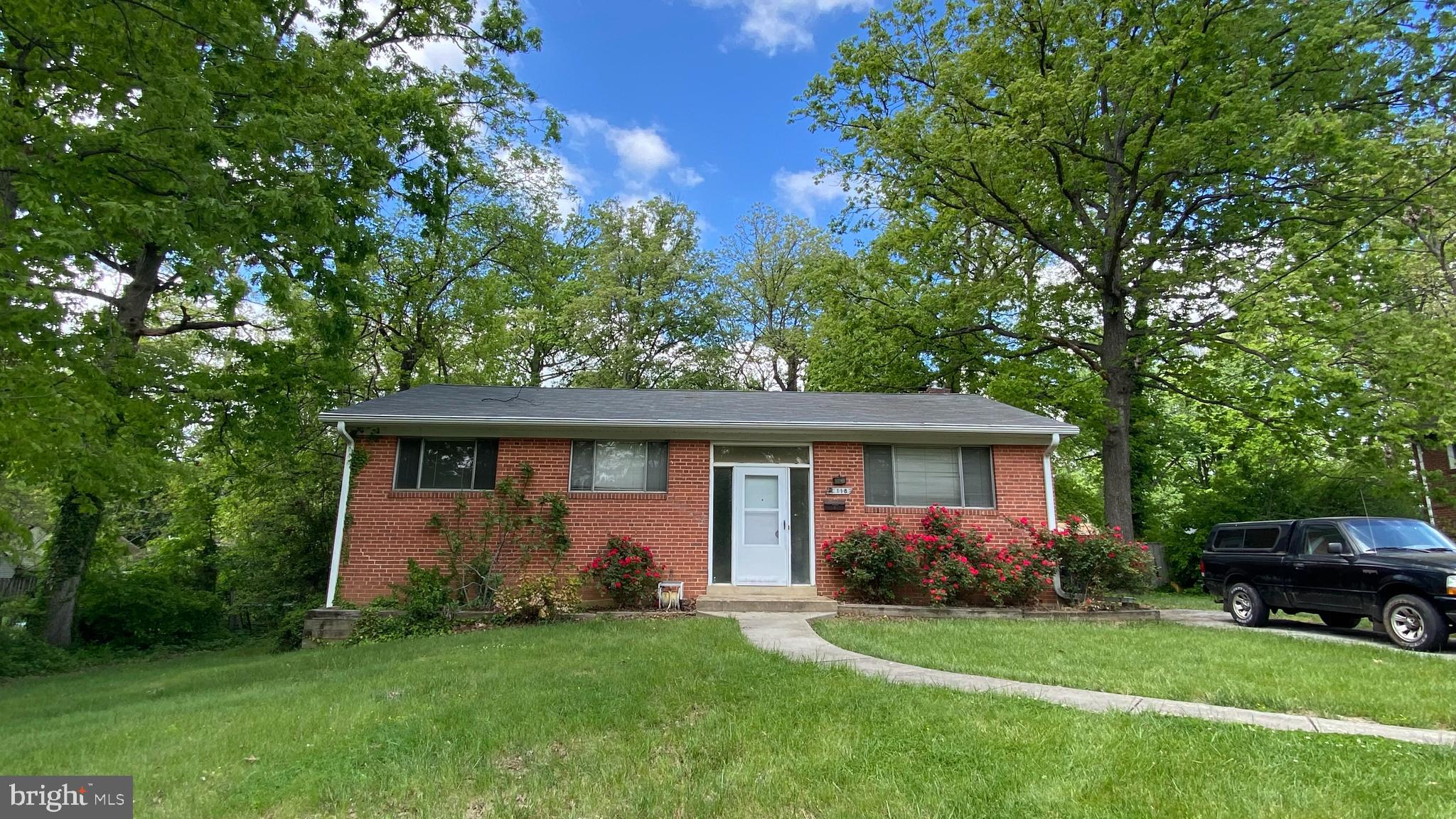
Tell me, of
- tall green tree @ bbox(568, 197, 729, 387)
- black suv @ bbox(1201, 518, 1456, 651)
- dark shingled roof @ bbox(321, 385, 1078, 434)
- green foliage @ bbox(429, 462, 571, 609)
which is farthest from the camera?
tall green tree @ bbox(568, 197, 729, 387)

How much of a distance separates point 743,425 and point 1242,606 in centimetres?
808

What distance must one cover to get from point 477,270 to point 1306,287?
18.4 meters

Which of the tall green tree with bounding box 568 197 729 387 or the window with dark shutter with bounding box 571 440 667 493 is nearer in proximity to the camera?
the window with dark shutter with bounding box 571 440 667 493

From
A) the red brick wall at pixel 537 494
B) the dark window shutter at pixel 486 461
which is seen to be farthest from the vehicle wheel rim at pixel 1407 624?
the dark window shutter at pixel 486 461

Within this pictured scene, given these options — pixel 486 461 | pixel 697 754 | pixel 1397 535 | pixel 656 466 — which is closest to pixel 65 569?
pixel 486 461

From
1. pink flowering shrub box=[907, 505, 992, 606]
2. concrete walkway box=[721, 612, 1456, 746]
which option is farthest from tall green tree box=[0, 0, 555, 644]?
pink flowering shrub box=[907, 505, 992, 606]

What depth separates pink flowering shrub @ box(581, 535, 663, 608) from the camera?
10055mm

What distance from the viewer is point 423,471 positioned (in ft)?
35.1

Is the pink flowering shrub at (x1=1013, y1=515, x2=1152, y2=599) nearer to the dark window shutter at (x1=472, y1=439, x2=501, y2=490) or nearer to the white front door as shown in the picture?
the white front door

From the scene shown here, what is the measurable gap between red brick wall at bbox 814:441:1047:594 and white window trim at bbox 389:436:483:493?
18.3 ft

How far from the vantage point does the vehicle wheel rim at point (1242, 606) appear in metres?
9.62

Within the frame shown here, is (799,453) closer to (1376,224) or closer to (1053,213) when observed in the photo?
(1053,213)

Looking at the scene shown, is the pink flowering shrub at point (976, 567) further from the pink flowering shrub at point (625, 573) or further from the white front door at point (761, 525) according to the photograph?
the pink flowering shrub at point (625, 573)

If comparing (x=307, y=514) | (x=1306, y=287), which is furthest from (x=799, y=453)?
(x=1306, y=287)
